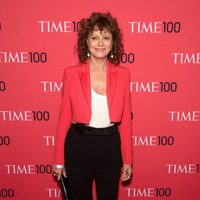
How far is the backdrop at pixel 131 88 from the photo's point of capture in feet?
6.15

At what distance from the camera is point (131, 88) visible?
6.65 ft

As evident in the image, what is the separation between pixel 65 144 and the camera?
5.75 ft

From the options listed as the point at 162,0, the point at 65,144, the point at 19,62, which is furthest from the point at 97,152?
the point at 162,0

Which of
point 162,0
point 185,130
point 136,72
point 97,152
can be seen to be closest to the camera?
point 97,152

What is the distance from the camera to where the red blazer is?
5.39 feet

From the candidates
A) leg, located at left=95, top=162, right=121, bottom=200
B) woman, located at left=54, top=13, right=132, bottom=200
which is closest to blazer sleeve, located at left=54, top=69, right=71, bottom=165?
woman, located at left=54, top=13, right=132, bottom=200

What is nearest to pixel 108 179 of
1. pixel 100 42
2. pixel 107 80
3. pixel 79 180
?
pixel 79 180

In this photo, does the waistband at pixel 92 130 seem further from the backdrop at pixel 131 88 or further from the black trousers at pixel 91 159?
the backdrop at pixel 131 88

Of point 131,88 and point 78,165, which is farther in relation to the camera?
point 131,88

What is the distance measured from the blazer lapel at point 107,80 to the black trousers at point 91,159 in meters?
0.19

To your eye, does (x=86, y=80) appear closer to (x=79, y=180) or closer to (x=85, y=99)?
(x=85, y=99)

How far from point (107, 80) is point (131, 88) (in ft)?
1.24

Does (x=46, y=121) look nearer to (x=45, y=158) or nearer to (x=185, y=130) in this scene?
(x=45, y=158)

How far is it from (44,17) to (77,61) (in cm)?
36
